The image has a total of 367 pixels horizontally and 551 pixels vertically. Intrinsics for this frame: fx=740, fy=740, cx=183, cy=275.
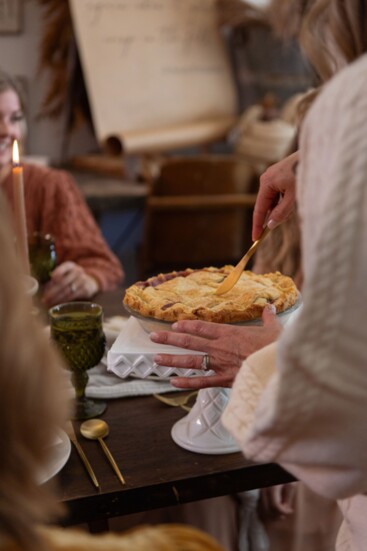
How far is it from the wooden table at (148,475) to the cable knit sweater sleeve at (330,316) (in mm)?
371

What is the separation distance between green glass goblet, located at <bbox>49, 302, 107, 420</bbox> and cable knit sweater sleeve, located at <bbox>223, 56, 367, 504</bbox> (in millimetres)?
547

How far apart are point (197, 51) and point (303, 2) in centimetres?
101

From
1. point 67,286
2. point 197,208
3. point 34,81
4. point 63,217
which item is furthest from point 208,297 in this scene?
point 34,81

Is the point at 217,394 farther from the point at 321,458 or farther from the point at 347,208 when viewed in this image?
→ the point at 347,208

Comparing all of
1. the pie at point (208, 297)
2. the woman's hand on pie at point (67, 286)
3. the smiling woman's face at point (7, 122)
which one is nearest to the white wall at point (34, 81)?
the smiling woman's face at point (7, 122)

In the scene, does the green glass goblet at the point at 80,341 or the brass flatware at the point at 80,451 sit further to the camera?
the green glass goblet at the point at 80,341

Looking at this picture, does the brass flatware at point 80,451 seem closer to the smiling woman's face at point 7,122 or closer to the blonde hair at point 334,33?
the blonde hair at point 334,33

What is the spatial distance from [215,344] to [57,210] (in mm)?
1271

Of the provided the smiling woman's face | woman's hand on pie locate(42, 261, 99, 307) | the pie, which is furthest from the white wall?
the pie

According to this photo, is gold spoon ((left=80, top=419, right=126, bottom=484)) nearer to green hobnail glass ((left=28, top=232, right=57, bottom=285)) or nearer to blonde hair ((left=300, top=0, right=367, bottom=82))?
green hobnail glass ((left=28, top=232, right=57, bottom=285))

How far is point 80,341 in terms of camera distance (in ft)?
4.01

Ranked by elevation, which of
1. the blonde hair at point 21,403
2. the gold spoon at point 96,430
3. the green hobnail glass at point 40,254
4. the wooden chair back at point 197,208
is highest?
the blonde hair at point 21,403

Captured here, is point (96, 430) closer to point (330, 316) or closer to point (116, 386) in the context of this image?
point (116, 386)

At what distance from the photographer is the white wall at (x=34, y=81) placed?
12.7 ft
